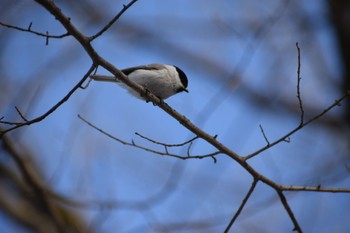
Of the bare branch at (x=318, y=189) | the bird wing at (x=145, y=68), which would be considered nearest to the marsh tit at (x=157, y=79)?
the bird wing at (x=145, y=68)

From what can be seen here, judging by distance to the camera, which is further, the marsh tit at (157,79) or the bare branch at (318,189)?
the marsh tit at (157,79)

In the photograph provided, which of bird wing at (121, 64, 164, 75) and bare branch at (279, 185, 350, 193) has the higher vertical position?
bird wing at (121, 64, 164, 75)

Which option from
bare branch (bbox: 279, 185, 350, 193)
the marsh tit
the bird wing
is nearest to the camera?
bare branch (bbox: 279, 185, 350, 193)

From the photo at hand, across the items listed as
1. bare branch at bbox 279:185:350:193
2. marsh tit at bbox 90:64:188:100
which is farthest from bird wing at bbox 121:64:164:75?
bare branch at bbox 279:185:350:193

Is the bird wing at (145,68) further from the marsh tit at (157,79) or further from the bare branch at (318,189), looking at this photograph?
the bare branch at (318,189)

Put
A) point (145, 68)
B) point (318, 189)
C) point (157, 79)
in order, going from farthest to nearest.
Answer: point (145, 68) → point (157, 79) → point (318, 189)

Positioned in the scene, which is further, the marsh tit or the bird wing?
the bird wing

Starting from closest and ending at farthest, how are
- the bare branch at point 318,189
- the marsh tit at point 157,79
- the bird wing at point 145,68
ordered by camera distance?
the bare branch at point 318,189, the marsh tit at point 157,79, the bird wing at point 145,68

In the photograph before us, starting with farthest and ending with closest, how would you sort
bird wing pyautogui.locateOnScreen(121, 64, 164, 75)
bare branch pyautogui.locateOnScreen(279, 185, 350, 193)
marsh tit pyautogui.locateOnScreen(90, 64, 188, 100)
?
bird wing pyautogui.locateOnScreen(121, 64, 164, 75), marsh tit pyautogui.locateOnScreen(90, 64, 188, 100), bare branch pyautogui.locateOnScreen(279, 185, 350, 193)

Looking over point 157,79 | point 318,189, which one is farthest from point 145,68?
point 318,189

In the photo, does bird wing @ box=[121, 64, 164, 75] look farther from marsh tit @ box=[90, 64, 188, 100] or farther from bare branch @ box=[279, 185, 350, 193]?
bare branch @ box=[279, 185, 350, 193]

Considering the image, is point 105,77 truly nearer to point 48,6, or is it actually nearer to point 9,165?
point 48,6

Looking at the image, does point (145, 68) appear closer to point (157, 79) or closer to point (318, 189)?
point (157, 79)

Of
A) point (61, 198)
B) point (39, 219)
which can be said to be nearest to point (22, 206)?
point (39, 219)
